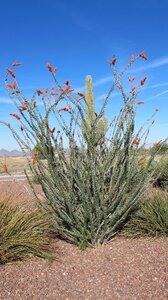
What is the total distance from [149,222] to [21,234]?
217cm

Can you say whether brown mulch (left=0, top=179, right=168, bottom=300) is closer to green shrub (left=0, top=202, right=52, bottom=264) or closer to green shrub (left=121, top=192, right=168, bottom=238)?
green shrub (left=0, top=202, right=52, bottom=264)

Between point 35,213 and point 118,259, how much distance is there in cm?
142

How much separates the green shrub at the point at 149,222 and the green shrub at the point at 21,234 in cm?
143

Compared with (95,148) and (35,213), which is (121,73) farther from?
(35,213)

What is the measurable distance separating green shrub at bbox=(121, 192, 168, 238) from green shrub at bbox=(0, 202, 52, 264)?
1.43 metres

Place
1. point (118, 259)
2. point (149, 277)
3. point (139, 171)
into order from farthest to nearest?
point (139, 171)
point (118, 259)
point (149, 277)

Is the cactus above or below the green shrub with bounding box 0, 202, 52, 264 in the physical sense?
above

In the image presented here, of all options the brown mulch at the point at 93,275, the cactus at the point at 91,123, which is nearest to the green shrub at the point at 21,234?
the brown mulch at the point at 93,275

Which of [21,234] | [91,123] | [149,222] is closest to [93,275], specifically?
[21,234]

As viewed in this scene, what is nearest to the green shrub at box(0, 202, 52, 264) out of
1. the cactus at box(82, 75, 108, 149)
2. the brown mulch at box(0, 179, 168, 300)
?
the brown mulch at box(0, 179, 168, 300)

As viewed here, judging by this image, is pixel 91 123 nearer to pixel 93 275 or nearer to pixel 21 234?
pixel 21 234

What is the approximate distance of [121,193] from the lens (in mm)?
5945

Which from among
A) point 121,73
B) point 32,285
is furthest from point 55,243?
point 121,73

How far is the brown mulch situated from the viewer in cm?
454
